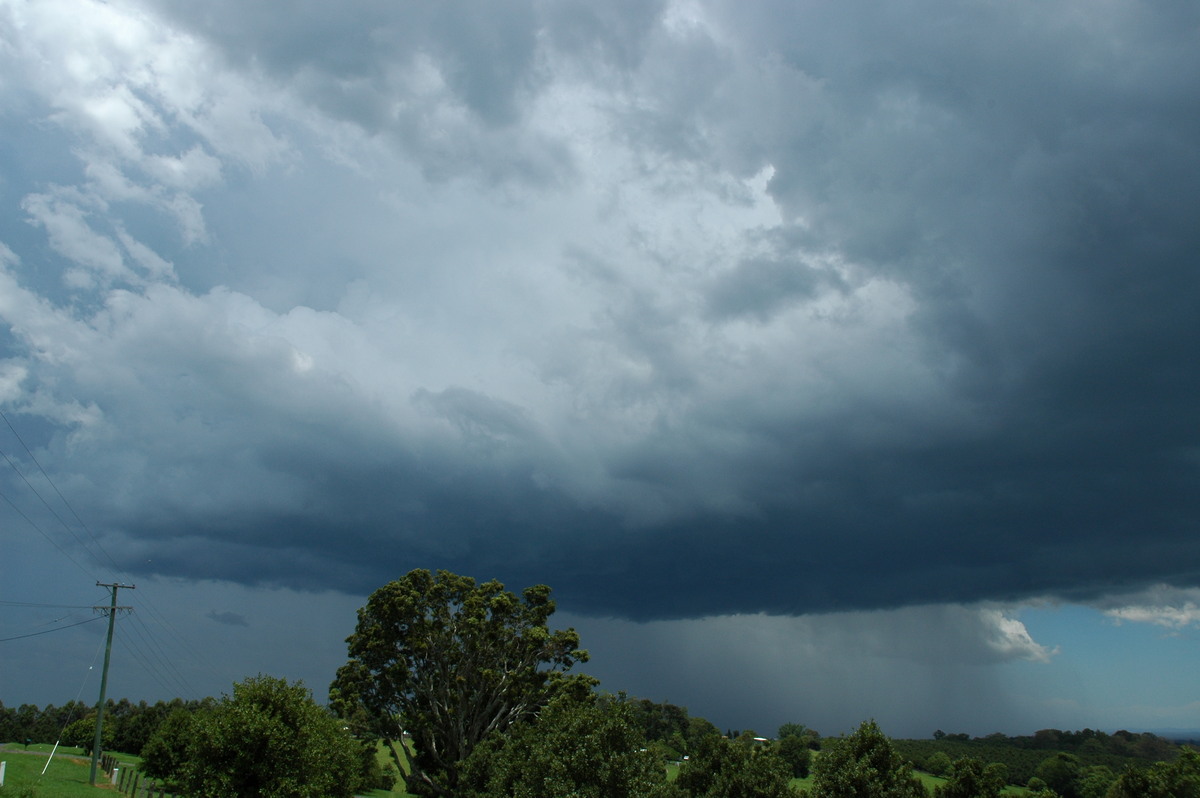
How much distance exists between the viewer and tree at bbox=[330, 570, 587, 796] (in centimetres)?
7012

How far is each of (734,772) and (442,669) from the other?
33.2m

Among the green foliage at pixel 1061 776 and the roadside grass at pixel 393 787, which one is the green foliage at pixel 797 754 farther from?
the roadside grass at pixel 393 787

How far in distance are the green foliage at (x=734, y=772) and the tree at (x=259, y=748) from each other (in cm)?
2062

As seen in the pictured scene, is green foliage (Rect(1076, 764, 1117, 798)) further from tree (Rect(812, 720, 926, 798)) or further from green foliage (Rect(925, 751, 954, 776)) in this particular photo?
tree (Rect(812, 720, 926, 798))

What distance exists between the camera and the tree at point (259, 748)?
39.6 m

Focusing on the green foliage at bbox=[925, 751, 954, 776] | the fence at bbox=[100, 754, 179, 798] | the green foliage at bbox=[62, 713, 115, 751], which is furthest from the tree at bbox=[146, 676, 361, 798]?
the green foliage at bbox=[925, 751, 954, 776]

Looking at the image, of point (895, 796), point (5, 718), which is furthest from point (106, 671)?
point (5, 718)

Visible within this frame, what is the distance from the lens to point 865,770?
36.0m

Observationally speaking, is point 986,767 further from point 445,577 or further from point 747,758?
point 445,577

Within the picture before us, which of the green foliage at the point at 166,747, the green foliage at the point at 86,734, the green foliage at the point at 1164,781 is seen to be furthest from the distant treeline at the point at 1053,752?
the green foliage at the point at 86,734

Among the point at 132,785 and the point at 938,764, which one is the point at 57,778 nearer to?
the point at 132,785

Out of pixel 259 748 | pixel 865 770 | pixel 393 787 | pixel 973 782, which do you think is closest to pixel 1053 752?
pixel 393 787

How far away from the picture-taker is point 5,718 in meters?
191

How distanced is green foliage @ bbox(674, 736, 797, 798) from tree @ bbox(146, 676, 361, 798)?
67.6 feet
